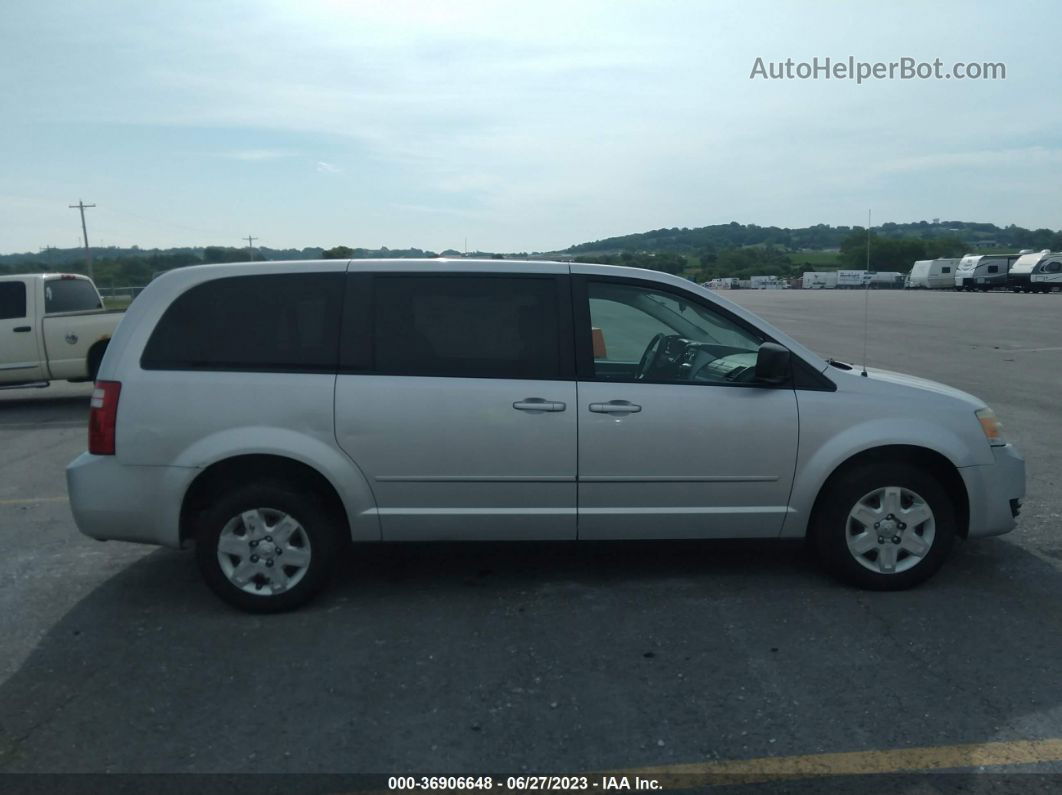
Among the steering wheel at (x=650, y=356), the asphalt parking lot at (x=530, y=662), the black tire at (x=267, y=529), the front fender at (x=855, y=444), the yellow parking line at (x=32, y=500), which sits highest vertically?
the steering wheel at (x=650, y=356)

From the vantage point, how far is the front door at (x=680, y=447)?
16.8 ft

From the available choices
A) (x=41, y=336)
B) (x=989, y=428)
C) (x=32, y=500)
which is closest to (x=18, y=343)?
(x=41, y=336)

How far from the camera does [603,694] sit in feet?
13.5

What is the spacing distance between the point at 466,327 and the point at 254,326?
3.78 feet

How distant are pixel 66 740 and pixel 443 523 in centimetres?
207

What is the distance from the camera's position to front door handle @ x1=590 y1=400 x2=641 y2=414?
5.11 metres

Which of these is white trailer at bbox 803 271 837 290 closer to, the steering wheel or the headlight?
the headlight

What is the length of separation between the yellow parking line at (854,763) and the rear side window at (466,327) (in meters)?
2.27

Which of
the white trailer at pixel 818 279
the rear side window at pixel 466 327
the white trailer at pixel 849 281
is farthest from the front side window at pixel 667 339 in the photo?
the white trailer at pixel 849 281

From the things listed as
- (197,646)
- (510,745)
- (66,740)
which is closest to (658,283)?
(510,745)

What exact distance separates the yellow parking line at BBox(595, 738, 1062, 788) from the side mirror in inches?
80.8

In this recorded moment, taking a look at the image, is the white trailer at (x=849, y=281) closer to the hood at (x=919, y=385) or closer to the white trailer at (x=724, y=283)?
the white trailer at (x=724, y=283)

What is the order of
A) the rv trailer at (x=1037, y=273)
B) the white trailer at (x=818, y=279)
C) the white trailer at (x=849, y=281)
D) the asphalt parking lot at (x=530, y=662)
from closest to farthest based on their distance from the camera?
the asphalt parking lot at (x=530, y=662)
the white trailer at (x=818, y=279)
the white trailer at (x=849, y=281)
the rv trailer at (x=1037, y=273)

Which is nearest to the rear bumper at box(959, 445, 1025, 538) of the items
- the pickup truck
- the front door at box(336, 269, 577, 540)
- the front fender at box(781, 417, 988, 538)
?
the front fender at box(781, 417, 988, 538)
